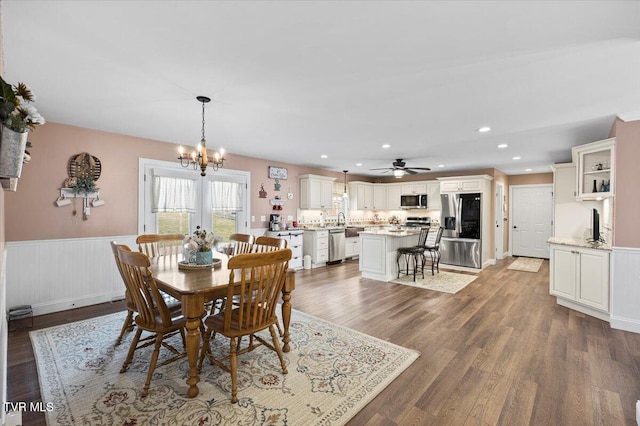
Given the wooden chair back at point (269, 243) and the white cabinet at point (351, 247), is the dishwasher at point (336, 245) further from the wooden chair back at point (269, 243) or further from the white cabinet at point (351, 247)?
the wooden chair back at point (269, 243)

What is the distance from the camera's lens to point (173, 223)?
5.00m

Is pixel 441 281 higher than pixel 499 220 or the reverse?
the reverse

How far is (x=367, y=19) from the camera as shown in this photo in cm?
175

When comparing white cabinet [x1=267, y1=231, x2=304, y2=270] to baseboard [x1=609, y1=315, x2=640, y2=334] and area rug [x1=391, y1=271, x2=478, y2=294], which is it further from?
baseboard [x1=609, y1=315, x2=640, y2=334]

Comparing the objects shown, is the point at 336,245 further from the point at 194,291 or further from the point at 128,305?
the point at 194,291

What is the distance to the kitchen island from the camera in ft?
18.3

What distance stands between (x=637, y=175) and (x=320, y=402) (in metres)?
4.17

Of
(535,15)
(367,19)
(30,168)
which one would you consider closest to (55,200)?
(30,168)

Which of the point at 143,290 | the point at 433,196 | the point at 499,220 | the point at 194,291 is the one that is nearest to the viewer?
the point at 194,291

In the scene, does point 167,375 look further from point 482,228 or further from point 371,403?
point 482,228

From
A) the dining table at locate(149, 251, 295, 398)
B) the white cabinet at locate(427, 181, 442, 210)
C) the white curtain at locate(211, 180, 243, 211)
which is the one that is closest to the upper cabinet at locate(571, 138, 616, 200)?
the white cabinet at locate(427, 181, 442, 210)

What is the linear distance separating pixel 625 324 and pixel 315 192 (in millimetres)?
5577

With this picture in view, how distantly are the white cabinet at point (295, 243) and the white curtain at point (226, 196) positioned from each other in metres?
1.03

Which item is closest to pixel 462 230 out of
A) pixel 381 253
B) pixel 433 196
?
pixel 433 196
